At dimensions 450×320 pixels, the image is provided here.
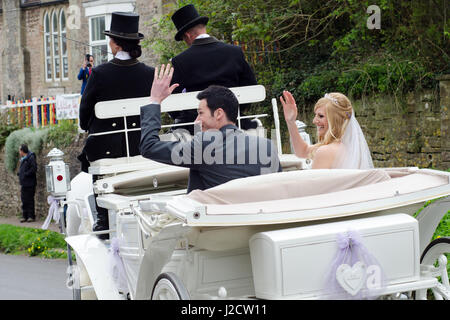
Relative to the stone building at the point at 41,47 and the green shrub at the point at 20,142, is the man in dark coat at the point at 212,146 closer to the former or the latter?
the green shrub at the point at 20,142

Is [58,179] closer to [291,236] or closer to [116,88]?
[116,88]

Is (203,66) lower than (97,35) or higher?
lower

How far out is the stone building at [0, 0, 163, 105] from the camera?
27156 mm

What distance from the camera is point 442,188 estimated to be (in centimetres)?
440

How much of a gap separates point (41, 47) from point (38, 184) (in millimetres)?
13391

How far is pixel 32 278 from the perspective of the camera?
9.98m

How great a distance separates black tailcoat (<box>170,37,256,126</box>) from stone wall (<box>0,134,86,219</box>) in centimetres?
1101

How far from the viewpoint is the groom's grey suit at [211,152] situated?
458 cm

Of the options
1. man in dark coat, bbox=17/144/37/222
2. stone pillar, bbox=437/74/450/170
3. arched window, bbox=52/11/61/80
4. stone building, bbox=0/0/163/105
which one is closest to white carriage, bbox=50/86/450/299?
stone pillar, bbox=437/74/450/170

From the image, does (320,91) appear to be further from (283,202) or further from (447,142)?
(283,202)

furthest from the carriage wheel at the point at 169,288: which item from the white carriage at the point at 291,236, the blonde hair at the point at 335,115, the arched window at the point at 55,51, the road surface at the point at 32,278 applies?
the arched window at the point at 55,51

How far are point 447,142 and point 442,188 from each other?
687 cm

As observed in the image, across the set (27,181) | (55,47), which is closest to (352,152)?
(27,181)

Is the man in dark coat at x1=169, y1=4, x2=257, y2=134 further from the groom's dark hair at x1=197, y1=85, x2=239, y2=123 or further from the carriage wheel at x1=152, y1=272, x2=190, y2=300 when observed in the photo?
the carriage wheel at x1=152, y1=272, x2=190, y2=300
